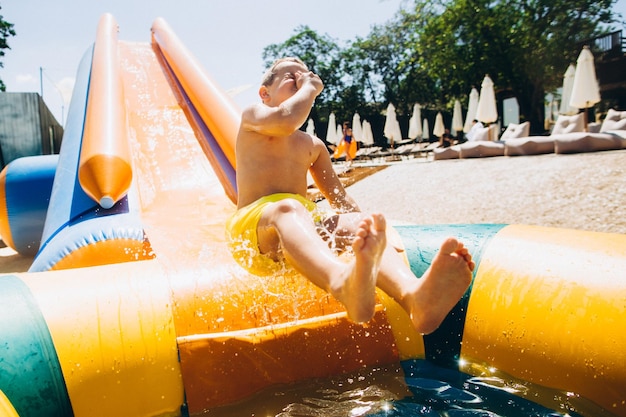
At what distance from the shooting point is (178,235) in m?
2.28

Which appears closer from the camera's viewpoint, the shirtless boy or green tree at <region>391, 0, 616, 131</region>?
the shirtless boy

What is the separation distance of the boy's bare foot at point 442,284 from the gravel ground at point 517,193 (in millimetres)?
3105

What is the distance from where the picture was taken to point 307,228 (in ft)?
5.31

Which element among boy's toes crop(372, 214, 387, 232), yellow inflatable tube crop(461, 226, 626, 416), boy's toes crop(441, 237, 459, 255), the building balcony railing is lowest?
yellow inflatable tube crop(461, 226, 626, 416)

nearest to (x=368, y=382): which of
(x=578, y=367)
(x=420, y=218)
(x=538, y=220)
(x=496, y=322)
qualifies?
(x=496, y=322)

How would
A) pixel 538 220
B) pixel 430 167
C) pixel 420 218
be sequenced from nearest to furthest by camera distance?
1. pixel 538 220
2. pixel 420 218
3. pixel 430 167

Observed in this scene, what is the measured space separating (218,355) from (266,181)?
0.71 metres

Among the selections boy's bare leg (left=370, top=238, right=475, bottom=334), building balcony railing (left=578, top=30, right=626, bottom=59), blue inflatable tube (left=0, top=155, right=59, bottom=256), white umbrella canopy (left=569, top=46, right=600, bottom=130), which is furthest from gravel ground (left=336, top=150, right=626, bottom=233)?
building balcony railing (left=578, top=30, right=626, bottom=59)

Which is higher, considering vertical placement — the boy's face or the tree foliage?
the tree foliage

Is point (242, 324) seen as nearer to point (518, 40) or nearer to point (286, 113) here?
point (286, 113)

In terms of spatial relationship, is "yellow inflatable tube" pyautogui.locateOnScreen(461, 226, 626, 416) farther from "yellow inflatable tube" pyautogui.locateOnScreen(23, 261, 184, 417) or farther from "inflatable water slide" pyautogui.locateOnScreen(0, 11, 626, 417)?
"yellow inflatable tube" pyautogui.locateOnScreen(23, 261, 184, 417)

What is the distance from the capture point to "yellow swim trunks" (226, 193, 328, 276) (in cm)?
184

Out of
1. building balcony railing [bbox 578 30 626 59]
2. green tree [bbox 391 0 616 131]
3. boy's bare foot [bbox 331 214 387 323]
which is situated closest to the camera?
boy's bare foot [bbox 331 214 387 323]

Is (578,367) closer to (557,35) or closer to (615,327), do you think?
(615,327)
